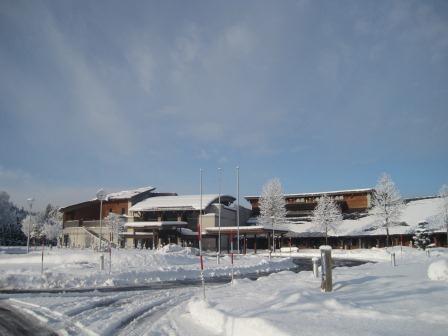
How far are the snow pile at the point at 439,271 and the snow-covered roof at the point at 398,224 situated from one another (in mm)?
50304

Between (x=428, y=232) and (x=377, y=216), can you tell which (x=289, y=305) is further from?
(x=377, y=216)

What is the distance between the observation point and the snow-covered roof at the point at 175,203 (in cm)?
6688

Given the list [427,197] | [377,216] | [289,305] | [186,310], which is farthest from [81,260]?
[427,197]

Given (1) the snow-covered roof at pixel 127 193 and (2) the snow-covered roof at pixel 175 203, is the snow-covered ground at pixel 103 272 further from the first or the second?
(1) the snow-covered roof at pixel 127 193

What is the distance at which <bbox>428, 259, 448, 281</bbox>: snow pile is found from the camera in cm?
1340

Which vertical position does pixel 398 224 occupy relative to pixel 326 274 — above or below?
above

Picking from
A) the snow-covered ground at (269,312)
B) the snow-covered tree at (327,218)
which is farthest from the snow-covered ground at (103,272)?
the snow-covered tree at (327,218)

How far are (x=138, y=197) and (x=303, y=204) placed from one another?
31791 millimetres

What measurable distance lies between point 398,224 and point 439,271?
53.7 metres

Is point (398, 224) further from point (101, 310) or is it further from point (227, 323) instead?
point (227, 323)

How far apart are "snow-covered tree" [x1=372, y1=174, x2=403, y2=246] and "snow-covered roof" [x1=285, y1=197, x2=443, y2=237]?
137cm

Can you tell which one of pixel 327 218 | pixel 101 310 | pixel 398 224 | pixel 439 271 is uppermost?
pixel 327 218

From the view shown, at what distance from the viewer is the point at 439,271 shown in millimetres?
13602

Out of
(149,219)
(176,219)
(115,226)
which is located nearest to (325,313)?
(115,226)
